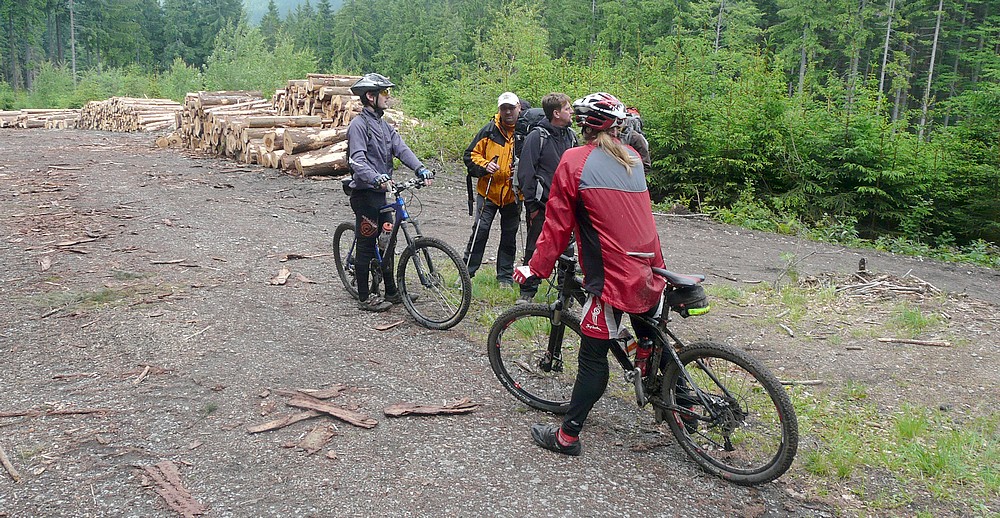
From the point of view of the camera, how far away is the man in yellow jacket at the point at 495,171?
6.91 m

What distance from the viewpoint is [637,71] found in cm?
1600

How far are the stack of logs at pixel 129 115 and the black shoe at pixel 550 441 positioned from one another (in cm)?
2707

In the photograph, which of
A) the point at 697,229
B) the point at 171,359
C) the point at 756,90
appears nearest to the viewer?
the point at 171,359

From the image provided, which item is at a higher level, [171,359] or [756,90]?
[756,90]

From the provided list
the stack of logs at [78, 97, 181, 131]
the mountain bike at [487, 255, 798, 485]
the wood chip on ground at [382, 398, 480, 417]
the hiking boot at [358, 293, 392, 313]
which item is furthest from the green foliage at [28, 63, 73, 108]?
the mountain bike at [487, 255, 798, 485]

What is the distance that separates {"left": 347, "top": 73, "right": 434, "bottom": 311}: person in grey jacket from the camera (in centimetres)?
603

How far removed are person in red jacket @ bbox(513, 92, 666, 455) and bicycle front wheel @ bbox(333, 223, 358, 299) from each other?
343 cm

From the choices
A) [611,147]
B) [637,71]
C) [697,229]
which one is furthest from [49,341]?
[637,71]

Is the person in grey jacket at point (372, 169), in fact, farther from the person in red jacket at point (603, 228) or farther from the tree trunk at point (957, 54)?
the tree trunk at point (957, 54)

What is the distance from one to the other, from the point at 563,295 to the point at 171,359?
3216mm

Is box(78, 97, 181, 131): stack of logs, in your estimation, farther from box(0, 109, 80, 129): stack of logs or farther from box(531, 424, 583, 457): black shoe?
box(531, 424, 583, 457): black shoe

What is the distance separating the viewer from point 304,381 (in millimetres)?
5059

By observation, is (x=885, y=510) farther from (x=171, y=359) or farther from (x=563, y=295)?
(x=171, y=359)

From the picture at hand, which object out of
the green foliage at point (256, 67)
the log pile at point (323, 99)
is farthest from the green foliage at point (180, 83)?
the log pile at point (323, 99)
